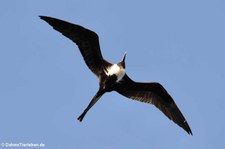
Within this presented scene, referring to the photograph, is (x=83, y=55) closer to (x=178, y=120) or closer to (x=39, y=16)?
(x=39, y=16)

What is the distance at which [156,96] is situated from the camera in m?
16.1

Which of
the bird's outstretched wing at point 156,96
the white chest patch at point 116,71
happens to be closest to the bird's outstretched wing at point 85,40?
the white chest patch at point 116,71

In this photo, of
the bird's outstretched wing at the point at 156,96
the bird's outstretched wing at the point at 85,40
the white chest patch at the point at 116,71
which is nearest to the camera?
the bird's outstretched wing at the point at 85,40

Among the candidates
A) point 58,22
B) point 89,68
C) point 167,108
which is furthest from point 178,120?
point 58,22

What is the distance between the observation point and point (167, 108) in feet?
52.9

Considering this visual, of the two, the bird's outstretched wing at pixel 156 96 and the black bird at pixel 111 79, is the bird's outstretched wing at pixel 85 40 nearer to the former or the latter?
the black bird at pixel 111 79

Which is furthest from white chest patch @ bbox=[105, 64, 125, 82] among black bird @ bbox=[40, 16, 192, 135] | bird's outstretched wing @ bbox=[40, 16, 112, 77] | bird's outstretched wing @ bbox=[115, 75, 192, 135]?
bird's outstretched wing @ bbox=[115, 75, 192, 135]

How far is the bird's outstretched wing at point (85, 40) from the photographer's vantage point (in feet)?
49.3

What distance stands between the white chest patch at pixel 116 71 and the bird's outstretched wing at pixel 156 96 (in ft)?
2.31

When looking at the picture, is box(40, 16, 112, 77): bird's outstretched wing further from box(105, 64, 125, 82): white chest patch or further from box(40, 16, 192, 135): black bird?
box(105, 64, 125, 82): white chest patch

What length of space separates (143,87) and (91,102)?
1859mm

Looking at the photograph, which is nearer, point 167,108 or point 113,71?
point 113,71

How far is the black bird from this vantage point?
15.1 metres

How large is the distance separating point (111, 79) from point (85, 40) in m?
1.21
